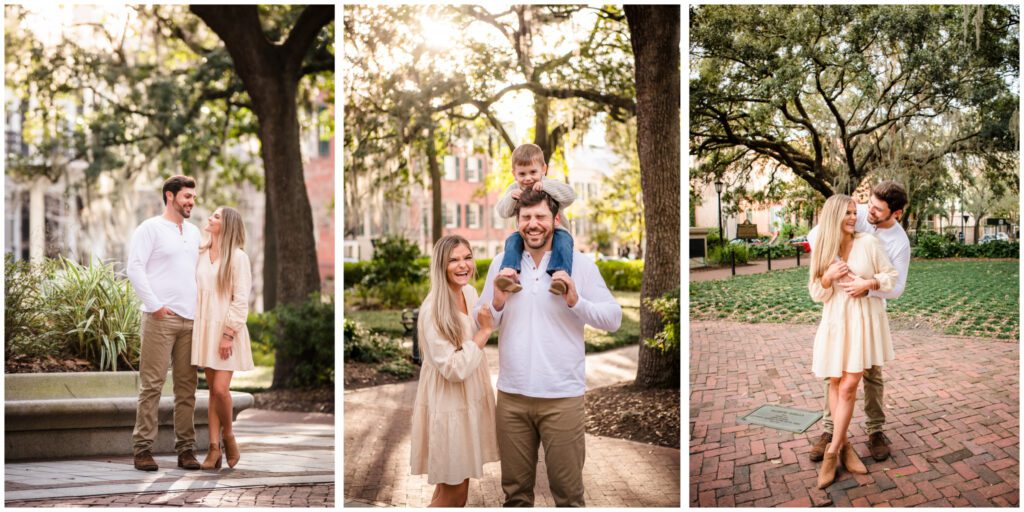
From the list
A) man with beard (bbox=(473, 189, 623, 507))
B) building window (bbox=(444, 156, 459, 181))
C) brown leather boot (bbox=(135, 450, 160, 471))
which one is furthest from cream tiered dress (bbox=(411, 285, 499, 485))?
building window (bbox=(444, 156, 459, 181))

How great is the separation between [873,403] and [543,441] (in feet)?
5.80

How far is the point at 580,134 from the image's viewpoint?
4895 mm

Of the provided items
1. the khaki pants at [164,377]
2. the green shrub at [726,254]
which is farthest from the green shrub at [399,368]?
the green shrub at [726,254]

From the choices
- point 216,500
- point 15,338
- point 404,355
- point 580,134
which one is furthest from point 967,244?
point 15,338

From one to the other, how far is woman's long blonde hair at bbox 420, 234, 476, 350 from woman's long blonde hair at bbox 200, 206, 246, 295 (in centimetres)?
135

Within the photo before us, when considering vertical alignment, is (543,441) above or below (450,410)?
below

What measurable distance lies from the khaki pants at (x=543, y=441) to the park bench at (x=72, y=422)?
6.64ft

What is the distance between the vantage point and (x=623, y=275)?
5.07 meters

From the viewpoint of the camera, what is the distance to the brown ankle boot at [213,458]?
4141 mm

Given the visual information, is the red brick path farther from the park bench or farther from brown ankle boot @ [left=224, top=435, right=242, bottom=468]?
the park bench

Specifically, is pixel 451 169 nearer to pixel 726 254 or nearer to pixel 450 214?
pixel 450 214

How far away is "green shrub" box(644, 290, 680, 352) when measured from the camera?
475 cm

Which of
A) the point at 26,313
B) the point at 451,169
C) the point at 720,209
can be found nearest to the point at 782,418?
the point at 720,209

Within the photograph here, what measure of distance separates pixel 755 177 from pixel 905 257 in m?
0.87
